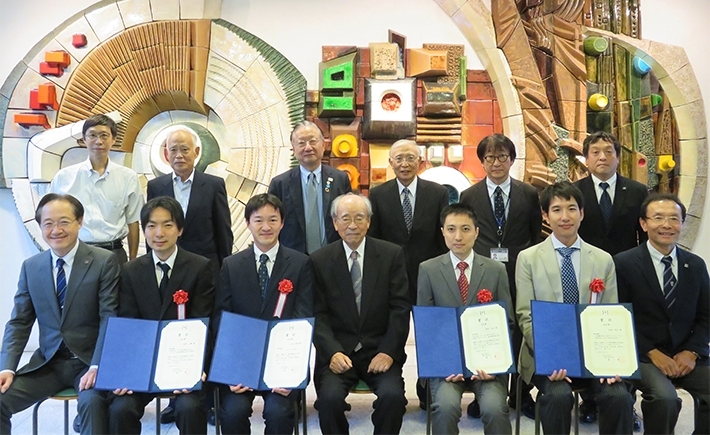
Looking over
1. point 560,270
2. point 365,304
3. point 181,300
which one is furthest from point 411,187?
point 181,300

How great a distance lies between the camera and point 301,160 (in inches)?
121

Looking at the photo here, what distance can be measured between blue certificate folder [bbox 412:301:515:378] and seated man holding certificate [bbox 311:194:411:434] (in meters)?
0.23

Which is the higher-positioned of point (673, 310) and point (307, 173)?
point (307, 173)

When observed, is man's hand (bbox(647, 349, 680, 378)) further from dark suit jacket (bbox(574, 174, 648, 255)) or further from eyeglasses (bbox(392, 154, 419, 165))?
eyeglasses (bbox(392, 154, 419, 165))

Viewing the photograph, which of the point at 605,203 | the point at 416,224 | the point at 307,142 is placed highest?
the point at 307,142

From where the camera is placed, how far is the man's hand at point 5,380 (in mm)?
2285

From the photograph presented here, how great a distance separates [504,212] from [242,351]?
1.58 meters

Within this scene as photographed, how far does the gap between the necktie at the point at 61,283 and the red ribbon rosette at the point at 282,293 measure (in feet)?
3.07

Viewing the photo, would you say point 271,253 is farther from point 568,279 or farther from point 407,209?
point 568,279

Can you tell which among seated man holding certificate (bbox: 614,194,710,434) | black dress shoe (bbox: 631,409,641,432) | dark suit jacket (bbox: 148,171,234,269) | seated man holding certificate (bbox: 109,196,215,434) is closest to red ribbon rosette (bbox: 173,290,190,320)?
seated man holding certificate (bbox: 109,196,215,434)

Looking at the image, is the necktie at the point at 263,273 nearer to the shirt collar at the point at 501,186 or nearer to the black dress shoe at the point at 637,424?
the shirt collar at the point at 501,186

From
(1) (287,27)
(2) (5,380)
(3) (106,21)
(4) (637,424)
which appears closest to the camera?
(2) (5,380)

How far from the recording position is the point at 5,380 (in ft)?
7.54

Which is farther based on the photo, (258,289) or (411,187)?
(411,187)
